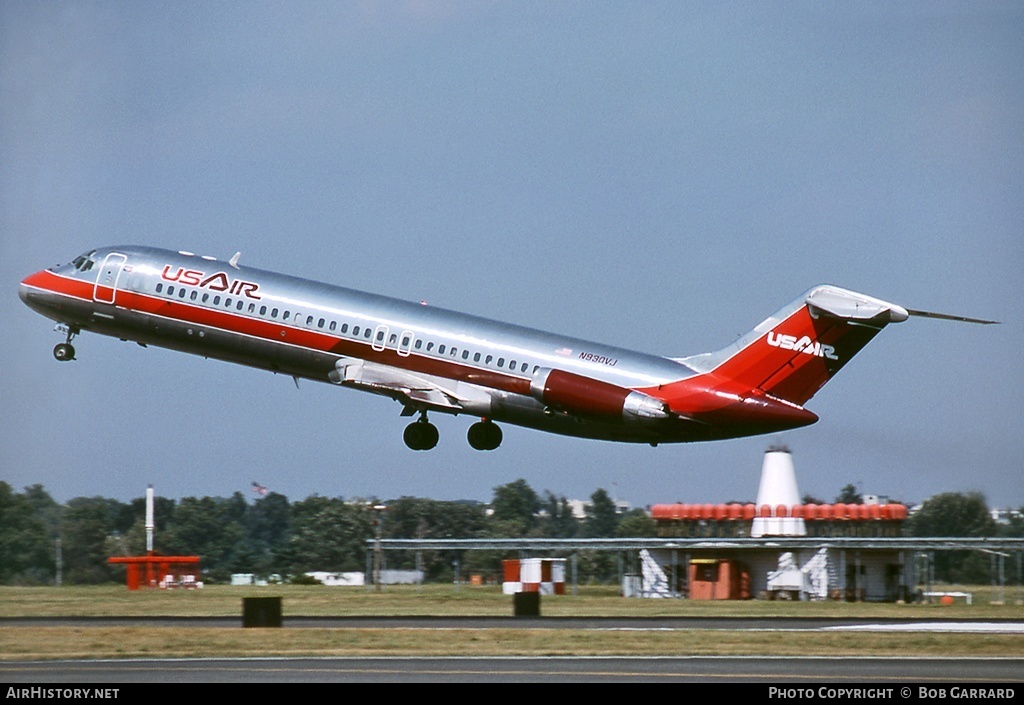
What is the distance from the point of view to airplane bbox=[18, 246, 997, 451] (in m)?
43.7

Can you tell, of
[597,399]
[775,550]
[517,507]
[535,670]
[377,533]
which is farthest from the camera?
[517,507]

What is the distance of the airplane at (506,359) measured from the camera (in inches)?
1721

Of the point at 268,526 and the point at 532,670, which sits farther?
the point at 268,526

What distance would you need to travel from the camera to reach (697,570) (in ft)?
253

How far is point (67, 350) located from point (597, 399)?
1951cm

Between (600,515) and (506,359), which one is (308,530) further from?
(506,359)

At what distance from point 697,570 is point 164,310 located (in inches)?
1433

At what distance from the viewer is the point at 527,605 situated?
163 feet

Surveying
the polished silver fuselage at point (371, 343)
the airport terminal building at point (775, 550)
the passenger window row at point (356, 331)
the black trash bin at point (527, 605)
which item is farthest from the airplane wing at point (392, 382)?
the airport terminal building at point (775, 550)

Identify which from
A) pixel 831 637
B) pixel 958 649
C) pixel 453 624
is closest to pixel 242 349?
pixel 453 624

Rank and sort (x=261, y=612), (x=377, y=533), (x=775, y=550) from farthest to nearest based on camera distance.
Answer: (x=775, y=550) < (x=377, y=533) < (x=261, y=612)

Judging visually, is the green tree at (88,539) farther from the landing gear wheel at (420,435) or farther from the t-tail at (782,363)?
the t-tail at (782,363)

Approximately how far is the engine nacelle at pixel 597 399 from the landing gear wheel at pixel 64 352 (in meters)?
17.8

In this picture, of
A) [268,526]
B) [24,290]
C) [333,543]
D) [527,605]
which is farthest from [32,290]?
[268,526]
